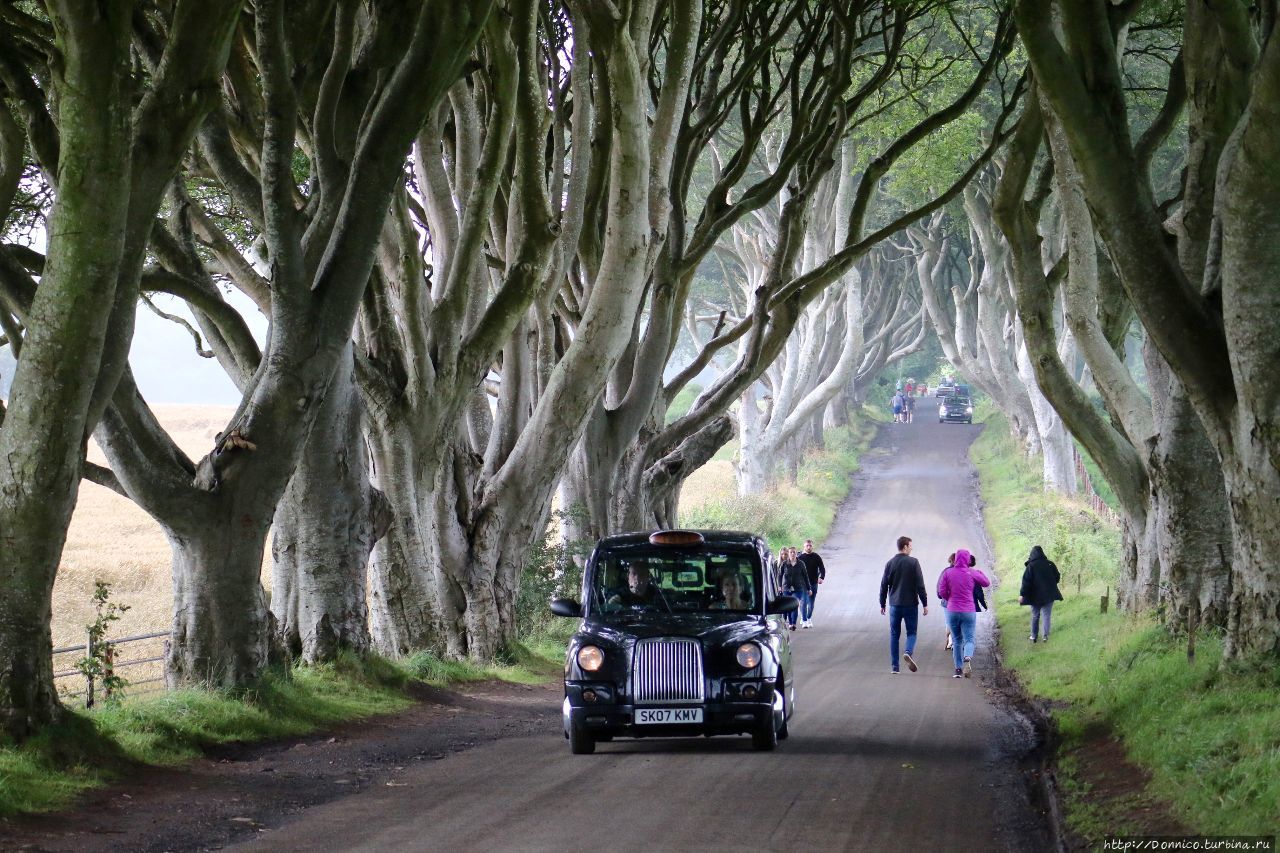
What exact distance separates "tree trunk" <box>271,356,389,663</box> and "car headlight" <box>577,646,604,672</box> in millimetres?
3950

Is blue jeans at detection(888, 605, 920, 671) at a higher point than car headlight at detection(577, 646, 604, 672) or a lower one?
lower

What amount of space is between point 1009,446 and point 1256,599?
50.4 metres

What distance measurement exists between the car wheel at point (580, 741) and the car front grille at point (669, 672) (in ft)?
1.70

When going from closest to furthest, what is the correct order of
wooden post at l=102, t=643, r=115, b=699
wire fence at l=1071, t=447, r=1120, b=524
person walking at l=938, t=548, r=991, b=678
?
1. wooden post at l=102, t=643, r=115, b=699
2. person walking at l=938, t=548, r=991, b=678
3. wire fence at l=1071, t=447, r=1120, b=524

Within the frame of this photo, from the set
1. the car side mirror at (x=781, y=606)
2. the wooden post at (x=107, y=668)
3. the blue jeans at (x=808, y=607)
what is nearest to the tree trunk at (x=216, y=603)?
the wooden post at (x=107, y=668)

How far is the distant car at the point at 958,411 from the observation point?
76.2m

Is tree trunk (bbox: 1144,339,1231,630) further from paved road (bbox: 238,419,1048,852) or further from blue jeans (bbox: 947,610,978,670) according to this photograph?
blue jeans (bbox: 947,610,978,670)

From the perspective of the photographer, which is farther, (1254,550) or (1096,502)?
(1096,502)

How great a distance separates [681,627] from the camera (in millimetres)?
11789

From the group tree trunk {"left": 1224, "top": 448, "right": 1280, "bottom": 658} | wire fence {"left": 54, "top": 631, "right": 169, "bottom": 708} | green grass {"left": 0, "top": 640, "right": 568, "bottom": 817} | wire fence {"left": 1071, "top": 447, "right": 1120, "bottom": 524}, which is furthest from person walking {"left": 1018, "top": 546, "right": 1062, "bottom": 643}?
wire fence {"left": 1071, "top": 447, "right": 1120, "bottom": 524}

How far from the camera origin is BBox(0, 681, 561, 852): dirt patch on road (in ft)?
27.0

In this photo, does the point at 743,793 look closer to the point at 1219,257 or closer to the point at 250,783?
the point at 250,783

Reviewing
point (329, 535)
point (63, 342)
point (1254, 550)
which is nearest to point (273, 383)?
point (329, 535)

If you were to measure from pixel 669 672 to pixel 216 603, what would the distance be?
4.04 m
